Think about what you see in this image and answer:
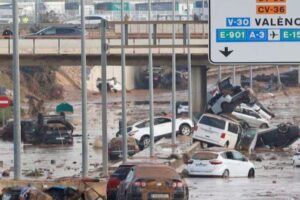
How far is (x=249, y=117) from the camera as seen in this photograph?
78938 mm

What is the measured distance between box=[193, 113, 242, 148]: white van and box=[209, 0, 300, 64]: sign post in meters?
31.5

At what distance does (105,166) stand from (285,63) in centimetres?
1301

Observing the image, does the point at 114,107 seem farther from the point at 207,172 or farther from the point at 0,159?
the point at 207,172

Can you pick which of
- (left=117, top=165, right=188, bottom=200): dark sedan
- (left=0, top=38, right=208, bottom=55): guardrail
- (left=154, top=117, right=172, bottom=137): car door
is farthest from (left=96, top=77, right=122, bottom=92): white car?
(left=117, top=165, right=188, bottom=200): dark sedan

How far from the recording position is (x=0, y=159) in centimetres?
6631

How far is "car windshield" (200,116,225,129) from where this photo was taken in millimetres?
66938

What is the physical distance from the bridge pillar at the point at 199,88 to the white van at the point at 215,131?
15.4m

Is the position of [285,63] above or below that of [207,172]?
above

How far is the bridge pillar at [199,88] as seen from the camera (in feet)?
275

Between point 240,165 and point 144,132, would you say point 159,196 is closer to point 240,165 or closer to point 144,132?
point 240,165

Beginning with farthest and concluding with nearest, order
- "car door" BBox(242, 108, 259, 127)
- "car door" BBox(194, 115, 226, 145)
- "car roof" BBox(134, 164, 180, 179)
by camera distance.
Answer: "car door" BBox(242, 108, 259, 127) → "car door" BBox(194, 115, 226, 145) → "car roof" BBox(134, 164, 180, 179)

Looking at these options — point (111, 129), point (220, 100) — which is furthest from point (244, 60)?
point (111, 129)

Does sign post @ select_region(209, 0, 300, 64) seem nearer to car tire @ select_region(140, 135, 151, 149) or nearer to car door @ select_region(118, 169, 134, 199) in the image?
car door @ select_region(118, 169, 134, 199)

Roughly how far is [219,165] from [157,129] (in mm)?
22233
